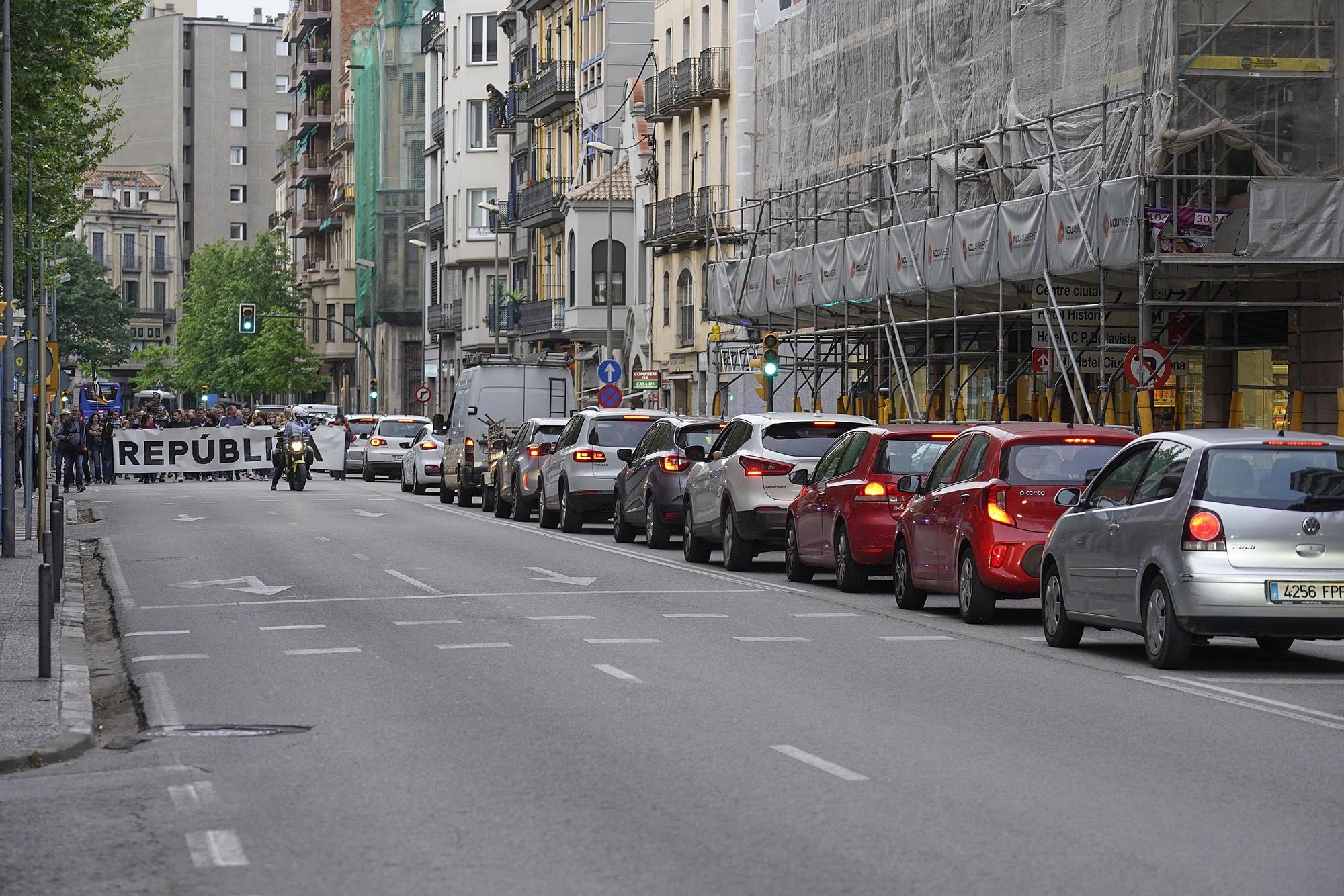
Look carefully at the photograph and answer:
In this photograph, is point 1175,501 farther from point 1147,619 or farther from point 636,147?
point 636,147

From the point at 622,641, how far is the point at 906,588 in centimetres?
378

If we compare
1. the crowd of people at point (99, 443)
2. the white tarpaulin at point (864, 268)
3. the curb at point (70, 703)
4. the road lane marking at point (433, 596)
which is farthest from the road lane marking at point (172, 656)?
the crowd of people at point (99, 443)

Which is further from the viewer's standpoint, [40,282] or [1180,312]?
[40,282]

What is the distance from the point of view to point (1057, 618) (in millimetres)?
15938

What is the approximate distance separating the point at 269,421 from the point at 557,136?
15.4 metres

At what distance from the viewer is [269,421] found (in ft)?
273

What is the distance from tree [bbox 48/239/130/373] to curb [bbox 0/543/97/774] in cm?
11754

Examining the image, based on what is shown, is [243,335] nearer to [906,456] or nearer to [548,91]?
[548,91]

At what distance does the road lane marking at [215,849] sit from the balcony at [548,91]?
222 ft

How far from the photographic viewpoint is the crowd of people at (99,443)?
162 ft

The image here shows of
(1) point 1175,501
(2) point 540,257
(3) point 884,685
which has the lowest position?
(3) point 884,685

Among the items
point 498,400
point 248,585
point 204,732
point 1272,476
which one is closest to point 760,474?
point 248,585

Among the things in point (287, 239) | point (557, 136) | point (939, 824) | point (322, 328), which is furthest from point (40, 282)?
point (287, 239)

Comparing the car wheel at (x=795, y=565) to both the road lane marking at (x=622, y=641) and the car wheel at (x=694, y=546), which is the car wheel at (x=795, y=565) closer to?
the car wheel at (x=694, y=546)
